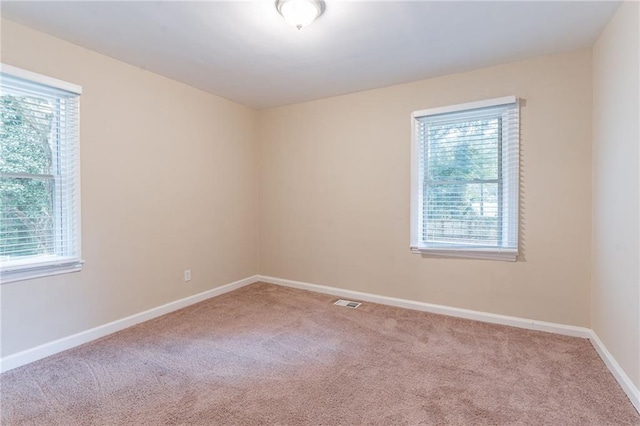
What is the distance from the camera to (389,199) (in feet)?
11.9

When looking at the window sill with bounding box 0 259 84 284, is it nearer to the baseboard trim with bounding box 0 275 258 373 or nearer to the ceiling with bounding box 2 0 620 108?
the baseboard trim with bounding box 0 275 258 373

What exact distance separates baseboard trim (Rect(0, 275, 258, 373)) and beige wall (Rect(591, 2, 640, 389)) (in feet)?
12.2

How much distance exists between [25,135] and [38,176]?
31 cm

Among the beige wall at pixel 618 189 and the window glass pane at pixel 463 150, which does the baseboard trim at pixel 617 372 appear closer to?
the beige wall at pixel 618 189

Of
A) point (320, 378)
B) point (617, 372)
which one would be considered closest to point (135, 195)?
point (320, 378)

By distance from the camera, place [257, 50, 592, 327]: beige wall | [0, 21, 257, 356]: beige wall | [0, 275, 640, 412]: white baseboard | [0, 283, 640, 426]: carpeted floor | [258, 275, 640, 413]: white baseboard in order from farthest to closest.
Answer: [257, 50, 592, 327]: beige wall, [0, 21, 257, 356]: beige wall, [0, 275, 640, 412]: white baseboard, [258, 275, 640, 413]: white baseboard, [0, 283, 640, 426]: carpeted floor

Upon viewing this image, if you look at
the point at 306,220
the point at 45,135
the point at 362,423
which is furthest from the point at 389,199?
the point at 45,135

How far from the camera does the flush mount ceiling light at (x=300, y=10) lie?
6.68ft

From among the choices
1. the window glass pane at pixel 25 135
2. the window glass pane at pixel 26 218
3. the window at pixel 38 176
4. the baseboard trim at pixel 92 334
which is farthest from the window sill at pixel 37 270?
the window glass pane at pixel 25 135

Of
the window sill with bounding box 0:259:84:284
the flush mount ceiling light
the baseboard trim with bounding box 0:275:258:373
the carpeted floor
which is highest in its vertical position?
the flush mount ceiling light

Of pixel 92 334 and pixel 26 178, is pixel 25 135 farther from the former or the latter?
pixel 92 334

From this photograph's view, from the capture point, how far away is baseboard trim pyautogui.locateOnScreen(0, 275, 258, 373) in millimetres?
2335

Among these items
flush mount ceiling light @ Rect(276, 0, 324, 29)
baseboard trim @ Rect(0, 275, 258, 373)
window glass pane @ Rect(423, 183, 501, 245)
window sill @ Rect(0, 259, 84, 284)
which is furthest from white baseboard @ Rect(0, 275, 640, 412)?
flush mount ceiling light @ Rect(276, 0, 324, 29)

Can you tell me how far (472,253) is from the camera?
126 inches
